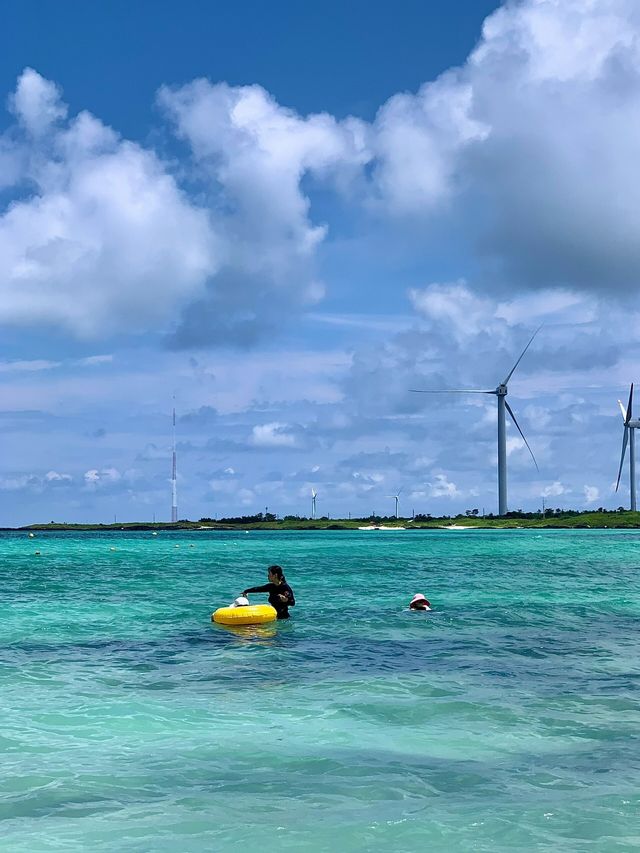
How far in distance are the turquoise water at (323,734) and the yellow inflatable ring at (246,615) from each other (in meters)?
0.99

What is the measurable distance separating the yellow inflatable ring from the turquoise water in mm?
989

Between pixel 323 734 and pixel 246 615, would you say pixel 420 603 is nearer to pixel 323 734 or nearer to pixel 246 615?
pixel 246 615

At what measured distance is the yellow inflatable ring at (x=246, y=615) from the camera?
89.6ft

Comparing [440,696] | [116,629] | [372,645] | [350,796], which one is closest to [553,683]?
[440,696]

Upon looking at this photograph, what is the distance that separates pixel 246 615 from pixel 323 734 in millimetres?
13220

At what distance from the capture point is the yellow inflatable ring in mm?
27312

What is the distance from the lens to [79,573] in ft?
194

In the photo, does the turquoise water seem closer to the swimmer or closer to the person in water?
the person in water

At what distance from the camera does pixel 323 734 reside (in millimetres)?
14320

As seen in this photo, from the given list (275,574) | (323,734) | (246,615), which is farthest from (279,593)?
(323,734)

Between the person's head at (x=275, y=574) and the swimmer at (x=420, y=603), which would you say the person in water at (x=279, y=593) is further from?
the swimmer at (x=420, y=603)

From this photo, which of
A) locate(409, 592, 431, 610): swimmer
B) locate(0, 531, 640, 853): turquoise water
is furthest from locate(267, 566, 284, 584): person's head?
locate(409, 592, 431, 610): swimmer

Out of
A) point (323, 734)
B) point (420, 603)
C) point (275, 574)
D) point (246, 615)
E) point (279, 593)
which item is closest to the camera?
point (323, 734)

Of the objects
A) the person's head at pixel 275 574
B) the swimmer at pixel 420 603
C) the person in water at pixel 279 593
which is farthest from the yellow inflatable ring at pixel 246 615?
the swimmer at pixel 420 603
